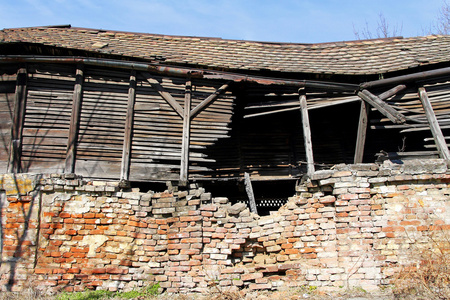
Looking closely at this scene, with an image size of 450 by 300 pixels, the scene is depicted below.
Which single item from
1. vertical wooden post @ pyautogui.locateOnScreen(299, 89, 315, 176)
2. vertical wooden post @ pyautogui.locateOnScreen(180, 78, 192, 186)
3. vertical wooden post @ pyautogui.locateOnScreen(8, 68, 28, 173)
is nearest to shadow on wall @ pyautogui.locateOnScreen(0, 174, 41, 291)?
vertical wooden post @ pyautogui.locateOnScreen(8, 68, 28, 173)

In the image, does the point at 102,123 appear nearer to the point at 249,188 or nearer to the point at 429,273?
the point at 249,188

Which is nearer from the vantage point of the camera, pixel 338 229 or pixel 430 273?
pixel 430 273

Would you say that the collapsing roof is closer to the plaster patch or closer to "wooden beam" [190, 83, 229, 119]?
"wooden beam" [190, 83, 229, 119]

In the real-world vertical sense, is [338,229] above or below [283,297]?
above

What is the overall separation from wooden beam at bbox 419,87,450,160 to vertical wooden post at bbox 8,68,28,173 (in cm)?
847

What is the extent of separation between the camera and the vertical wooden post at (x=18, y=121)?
7230 millimetres

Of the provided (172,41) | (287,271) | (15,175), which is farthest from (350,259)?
(172,41)

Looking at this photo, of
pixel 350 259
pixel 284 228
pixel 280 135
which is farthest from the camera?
pixel 280 135

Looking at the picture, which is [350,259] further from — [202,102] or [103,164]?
[103,164]

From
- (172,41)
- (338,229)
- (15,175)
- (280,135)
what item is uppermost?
(172,41)

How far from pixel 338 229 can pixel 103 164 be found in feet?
15.2

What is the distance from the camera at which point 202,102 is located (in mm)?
8023

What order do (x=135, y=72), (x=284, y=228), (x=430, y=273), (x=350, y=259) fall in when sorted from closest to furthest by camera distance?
(x=430, y=273) → (x=350, y=259) → (x=284, y=228) → (x=135, y=72)

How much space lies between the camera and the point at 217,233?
6.62 meters
